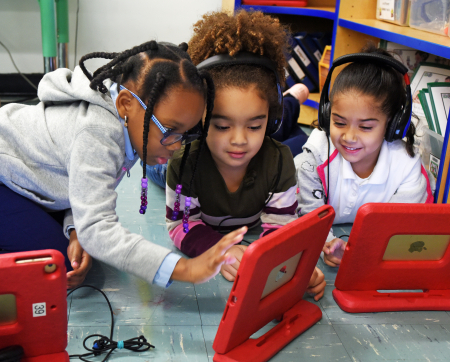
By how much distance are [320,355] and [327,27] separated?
82.6 inches

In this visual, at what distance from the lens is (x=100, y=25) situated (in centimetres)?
266

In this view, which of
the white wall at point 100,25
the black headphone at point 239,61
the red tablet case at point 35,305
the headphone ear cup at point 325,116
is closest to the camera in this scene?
the red tablet case at point 35,305

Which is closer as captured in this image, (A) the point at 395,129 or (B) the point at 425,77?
(A) the point at 395,129

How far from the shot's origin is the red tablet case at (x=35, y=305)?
2.31 ft

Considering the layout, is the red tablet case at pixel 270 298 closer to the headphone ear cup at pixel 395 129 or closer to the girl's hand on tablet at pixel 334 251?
the girl's hand on tablet at pixel 334 251

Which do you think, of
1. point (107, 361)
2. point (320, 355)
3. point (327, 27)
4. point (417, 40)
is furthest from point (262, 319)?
point (327, 27)

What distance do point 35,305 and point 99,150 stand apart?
30cm

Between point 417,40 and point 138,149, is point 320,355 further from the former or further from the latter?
point 417,40

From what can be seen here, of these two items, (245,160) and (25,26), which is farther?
(25,26)

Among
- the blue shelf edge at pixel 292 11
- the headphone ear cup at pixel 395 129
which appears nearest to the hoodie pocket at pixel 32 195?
the headphone ear cup at pixel 395 129

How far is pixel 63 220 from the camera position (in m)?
1.13

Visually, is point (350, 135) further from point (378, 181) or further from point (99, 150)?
point (99, 150)

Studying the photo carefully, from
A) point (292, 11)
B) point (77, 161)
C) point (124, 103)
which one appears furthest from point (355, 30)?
point (77, 161)

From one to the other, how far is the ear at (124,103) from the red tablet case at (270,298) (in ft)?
1.25
